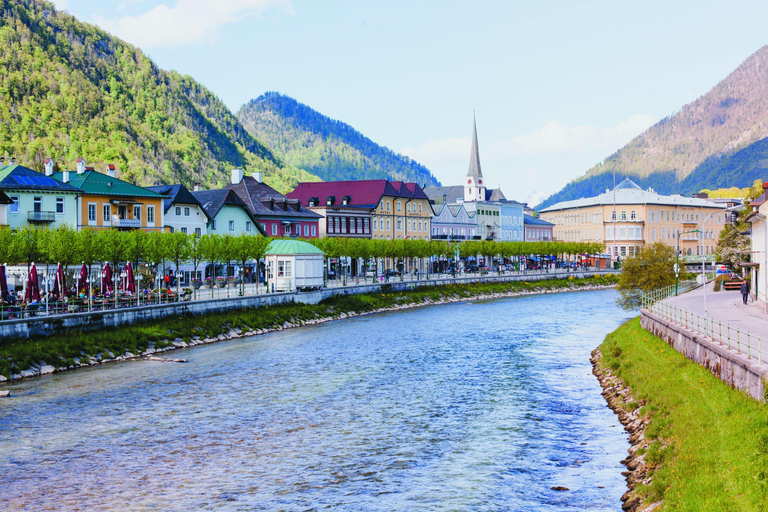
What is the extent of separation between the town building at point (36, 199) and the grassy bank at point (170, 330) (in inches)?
718

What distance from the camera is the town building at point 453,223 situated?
130125 mm

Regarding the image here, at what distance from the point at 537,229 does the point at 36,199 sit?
12074 centimetres

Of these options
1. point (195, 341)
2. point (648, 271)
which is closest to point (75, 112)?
point (195, 341)

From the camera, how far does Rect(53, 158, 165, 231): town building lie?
6694 centimetres

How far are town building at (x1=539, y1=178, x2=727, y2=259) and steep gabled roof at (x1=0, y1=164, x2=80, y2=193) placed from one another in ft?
326

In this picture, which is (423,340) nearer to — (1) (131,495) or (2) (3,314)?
(2) (3,314)

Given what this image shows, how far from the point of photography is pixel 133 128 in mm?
169000

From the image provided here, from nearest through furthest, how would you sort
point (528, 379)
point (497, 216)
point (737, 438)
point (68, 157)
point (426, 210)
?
point (737, 438) < point (528, 379) < point (426, 210) < point (68, 157) < point (497, 216)

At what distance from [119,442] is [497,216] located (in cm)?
13336

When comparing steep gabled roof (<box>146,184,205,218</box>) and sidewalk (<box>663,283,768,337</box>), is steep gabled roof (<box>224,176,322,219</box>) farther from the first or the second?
sidewalk (<box>663,283,768,337</box>)

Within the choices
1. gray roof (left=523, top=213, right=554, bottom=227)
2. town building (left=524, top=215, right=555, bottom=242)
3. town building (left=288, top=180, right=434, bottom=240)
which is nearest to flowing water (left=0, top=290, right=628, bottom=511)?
town building (left=288, top=180, right=434, bottom=240)

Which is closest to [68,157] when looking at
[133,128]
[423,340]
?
[133,128]

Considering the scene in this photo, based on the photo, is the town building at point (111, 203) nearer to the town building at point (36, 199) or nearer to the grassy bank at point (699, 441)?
the town building at point (36, 199)

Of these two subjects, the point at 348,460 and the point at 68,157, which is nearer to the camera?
the point at 348,460
